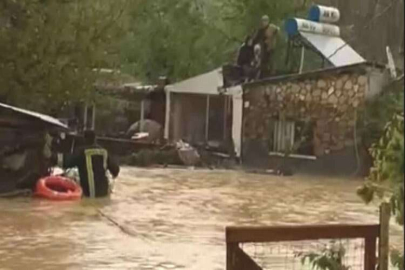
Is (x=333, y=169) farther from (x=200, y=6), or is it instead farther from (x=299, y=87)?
(x=200, y=6)

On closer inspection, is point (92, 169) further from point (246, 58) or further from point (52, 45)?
point (246, 58)

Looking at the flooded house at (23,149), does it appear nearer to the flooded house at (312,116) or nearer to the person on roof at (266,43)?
the flooded house at (312,116)

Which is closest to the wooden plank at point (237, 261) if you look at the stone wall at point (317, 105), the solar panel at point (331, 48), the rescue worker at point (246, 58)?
the stone wall at point (317, 105)

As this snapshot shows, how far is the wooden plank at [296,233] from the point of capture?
484 cm

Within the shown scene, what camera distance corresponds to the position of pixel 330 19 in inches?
933

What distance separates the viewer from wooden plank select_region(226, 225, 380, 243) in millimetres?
4840

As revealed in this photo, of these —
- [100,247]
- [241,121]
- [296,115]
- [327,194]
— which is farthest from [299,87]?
[100,247]

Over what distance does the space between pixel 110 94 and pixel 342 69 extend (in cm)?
653

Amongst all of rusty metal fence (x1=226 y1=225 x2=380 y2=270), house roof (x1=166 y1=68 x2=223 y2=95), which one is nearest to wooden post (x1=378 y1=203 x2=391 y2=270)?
rusty metal fence (x1=226 y1=225 x2=380 y2=270)

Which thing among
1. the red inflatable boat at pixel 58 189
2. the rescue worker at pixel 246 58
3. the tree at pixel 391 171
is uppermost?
the rescue worker at pixel 246 58

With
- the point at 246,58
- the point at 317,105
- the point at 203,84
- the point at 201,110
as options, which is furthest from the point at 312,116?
the point at 201,110

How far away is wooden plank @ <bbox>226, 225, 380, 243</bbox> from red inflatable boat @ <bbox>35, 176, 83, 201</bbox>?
8405 mm

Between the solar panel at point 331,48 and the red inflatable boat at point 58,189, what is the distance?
10.6 meters

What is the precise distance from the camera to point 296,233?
5035 millimetres
